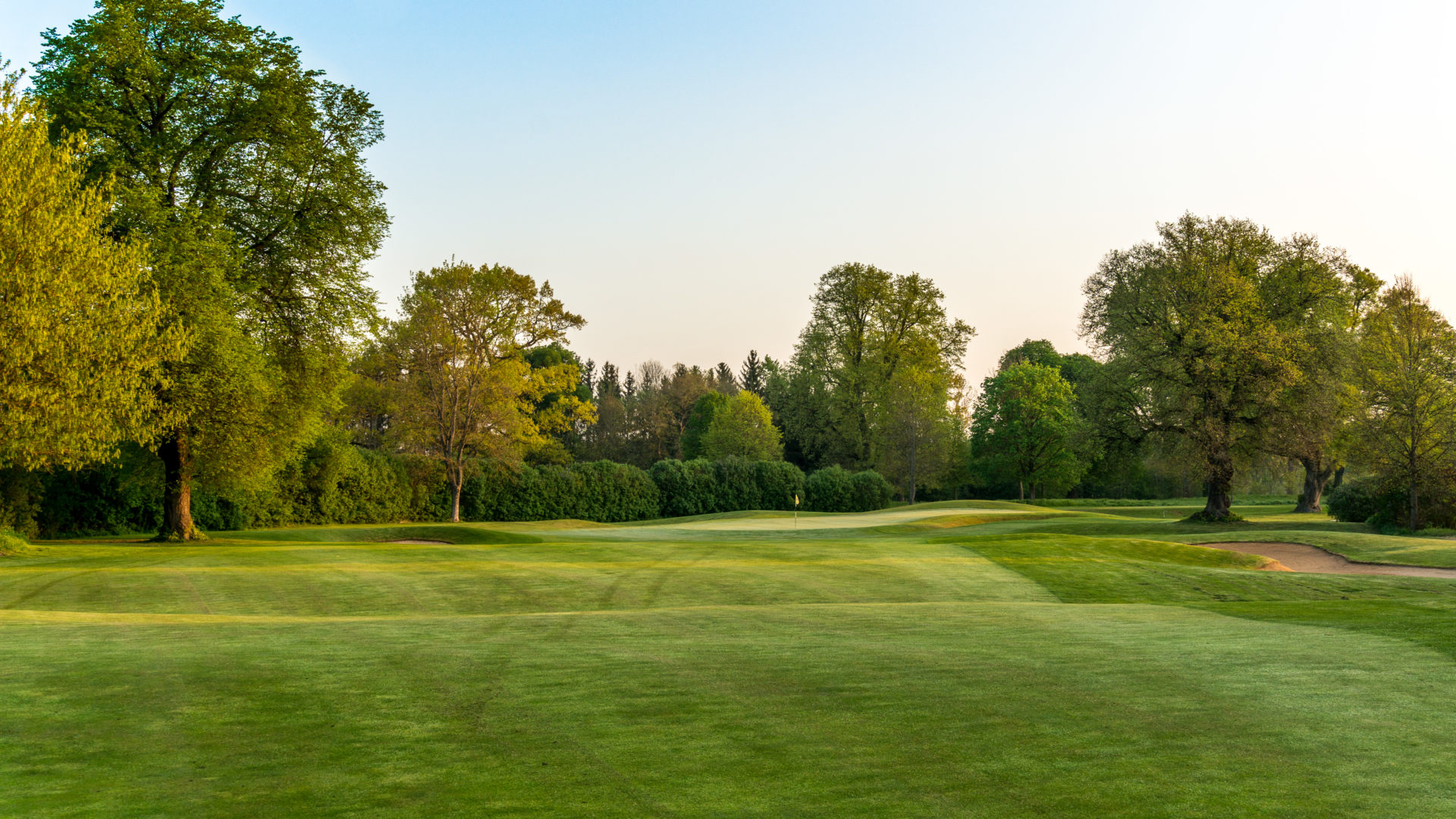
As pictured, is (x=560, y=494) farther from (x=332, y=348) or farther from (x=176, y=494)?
(x=176, y=494)

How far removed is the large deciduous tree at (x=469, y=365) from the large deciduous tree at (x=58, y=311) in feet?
72.9

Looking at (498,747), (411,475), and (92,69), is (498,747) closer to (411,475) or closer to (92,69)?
(92,69)

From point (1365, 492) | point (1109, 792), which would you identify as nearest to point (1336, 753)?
point (1109, 792)

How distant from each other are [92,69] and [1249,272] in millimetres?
43430

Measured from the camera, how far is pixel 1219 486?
40.0 meters

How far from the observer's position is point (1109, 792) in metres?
5.22

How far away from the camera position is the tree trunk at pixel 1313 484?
53.8 metres

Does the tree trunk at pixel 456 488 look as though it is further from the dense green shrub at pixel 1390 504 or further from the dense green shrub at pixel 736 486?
the dense green shrub at pixel 1390 504

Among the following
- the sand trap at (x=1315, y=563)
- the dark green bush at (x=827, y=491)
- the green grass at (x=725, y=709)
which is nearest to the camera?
the green grass at (x=725, y=709)

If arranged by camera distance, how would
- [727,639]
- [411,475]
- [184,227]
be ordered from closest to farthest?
A: [727,639]
[184,227]
[411,475]

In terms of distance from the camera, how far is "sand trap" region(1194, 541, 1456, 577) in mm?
23609

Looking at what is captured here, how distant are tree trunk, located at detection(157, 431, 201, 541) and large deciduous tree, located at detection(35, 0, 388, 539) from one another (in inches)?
2.1

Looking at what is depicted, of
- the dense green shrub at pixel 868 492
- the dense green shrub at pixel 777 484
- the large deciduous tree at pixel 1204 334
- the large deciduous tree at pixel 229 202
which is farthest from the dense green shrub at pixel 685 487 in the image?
the large deciduous tree at pixel 229 202

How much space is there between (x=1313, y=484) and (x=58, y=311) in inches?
2359
